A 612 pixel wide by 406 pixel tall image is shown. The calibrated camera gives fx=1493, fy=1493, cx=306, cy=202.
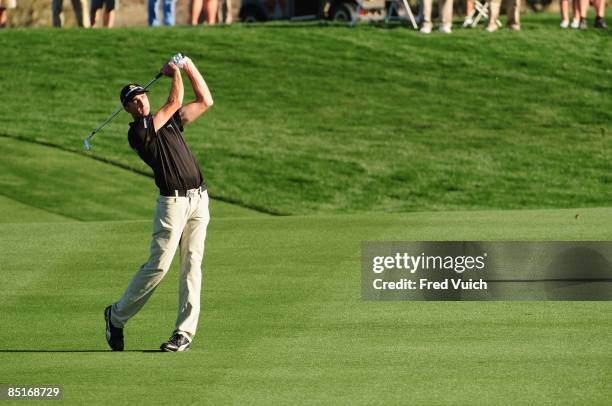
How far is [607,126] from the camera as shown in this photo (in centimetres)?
2744

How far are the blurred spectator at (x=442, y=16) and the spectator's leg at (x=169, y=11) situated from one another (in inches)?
218

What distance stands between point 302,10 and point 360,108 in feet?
36.7

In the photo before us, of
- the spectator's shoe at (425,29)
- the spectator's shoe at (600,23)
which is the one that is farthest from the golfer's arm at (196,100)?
the spectator's shoe at (600,23)

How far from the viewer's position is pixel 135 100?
33.9 feet

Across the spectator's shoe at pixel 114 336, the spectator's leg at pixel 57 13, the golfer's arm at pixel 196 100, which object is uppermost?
the golfer's arm at pixel 196 100

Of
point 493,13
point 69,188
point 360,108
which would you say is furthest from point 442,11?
point 69,188

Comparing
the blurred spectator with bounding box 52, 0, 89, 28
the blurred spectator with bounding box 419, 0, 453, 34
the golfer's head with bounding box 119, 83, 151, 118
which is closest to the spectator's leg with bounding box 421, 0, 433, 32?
the blurred spectator with bounding box 419, 0, 453, 34

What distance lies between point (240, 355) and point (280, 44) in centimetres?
2150

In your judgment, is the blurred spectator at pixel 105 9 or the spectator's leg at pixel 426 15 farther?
the blurred spectator at pixel 105 9

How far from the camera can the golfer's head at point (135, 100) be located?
10.3 metres

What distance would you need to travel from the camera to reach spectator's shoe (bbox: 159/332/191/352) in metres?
10.5

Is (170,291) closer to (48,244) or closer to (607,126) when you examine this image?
(48,244)

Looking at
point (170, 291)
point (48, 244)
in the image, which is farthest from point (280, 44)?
point (170, 291)

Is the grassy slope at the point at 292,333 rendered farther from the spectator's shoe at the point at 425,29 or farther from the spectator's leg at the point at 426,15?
the spectator's shoe at the point at 425,29
